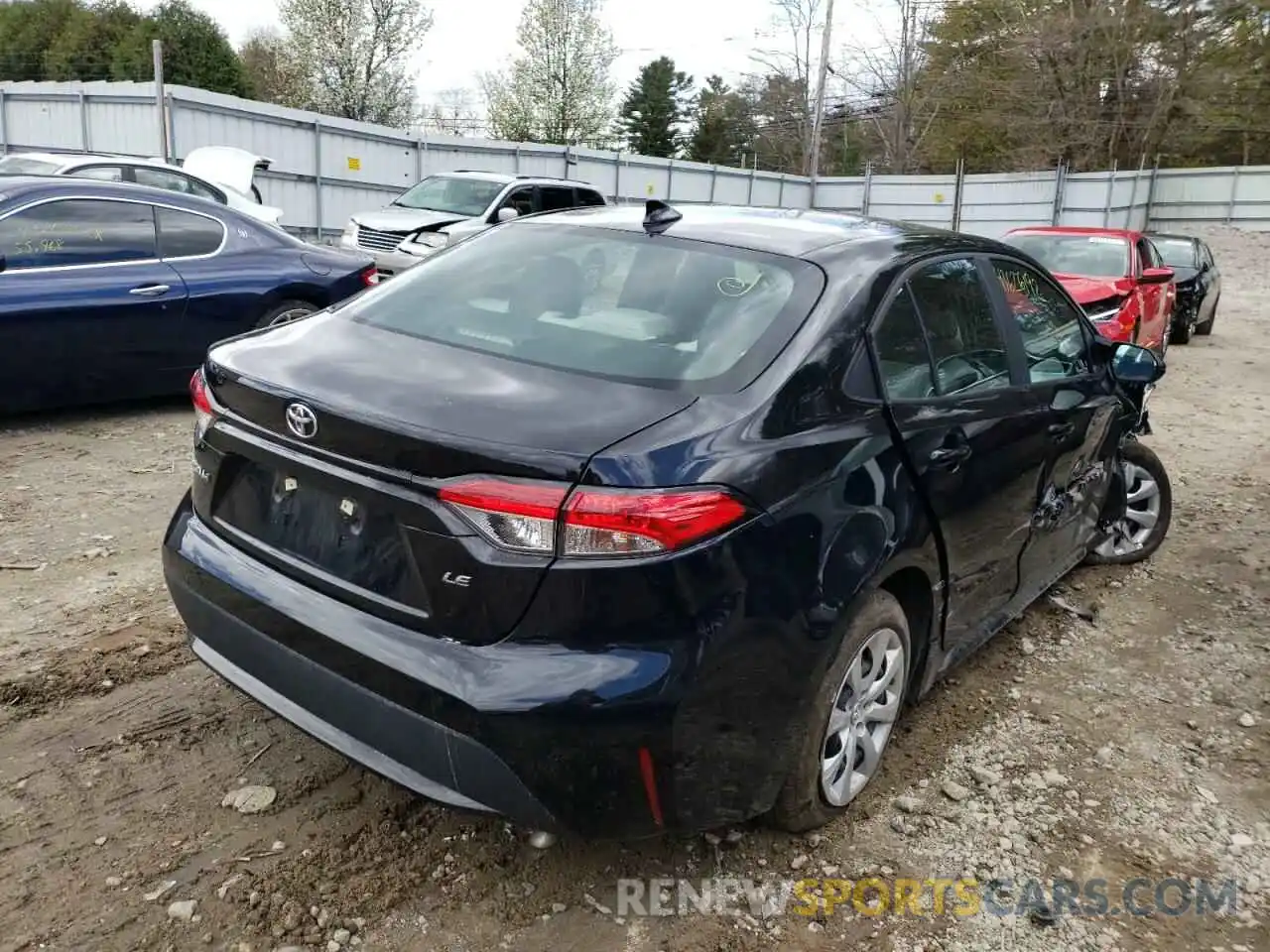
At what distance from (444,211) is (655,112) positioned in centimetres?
4665

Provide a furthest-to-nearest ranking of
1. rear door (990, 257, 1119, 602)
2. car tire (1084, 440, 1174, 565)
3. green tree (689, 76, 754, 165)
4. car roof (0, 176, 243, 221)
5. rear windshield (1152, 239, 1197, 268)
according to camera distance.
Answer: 1. green tree (689, 76, 754, 165)
2. rear windshield (1152, 239, 1197, 268)
3. car roof (0, 176, 243, 221)
4. car tire (1084, 440, 1174, 565)
5. rear door (990, 257, 1119, 602)

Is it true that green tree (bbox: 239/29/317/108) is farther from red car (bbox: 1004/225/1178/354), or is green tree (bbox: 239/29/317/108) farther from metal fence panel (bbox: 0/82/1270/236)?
red car (bbox: 1004/225/1178/354)

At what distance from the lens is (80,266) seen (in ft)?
19.4

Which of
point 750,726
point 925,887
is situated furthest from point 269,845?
point 925,887

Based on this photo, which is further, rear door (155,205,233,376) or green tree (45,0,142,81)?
green tree (45,0,142,81)

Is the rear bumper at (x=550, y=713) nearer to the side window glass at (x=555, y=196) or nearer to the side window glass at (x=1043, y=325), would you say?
the side window glass at (x=1043, y=325)

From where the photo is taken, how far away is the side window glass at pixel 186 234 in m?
6.41

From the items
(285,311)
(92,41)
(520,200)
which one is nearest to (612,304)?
(285,311)

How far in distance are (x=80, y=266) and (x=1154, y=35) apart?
129ft

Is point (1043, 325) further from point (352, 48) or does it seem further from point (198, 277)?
point (352, 48)

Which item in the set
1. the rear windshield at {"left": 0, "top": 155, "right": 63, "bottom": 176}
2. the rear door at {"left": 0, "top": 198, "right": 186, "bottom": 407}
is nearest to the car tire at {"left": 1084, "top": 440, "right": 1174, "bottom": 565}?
the rear door at {"left": 0, "top": 198, "right": 186, "bottom": 407}

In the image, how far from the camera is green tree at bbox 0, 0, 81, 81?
39.9 m

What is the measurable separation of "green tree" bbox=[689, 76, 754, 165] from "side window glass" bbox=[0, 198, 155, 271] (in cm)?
4965

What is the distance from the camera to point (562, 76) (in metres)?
38.0
